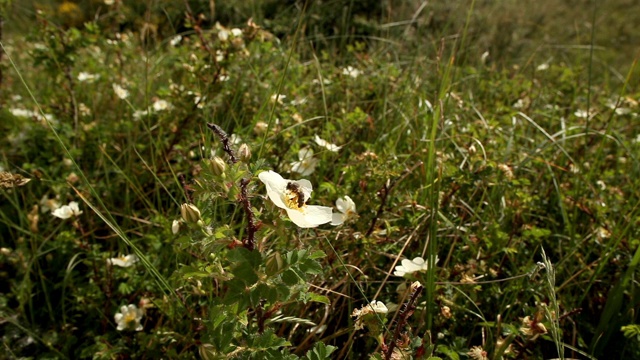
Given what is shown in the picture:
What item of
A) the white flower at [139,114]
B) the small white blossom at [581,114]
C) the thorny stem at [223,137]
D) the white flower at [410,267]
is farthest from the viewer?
the small white blossom at [581,114]

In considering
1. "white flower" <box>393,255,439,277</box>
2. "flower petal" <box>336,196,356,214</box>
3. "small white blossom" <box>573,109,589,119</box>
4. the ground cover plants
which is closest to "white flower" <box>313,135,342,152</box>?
the ground cover plants

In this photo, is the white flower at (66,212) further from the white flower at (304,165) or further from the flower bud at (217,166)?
the flower bud at (217,166)

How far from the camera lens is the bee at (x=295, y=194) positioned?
1.00m

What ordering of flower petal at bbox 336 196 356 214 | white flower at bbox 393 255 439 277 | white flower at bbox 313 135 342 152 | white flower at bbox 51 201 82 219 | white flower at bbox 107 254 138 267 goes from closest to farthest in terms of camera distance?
white flower at bbox 393 255 439 277 → flower petal at bbox 336 196 356 214 → white flower at bbox 107 254 138 267 → white flower at bbox 51 201 82 219 → white flower at bbox 313 135 342 152

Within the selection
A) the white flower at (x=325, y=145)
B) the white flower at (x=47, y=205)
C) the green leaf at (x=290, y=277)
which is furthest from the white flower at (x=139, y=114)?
the green leaf at (x=290, y=277)

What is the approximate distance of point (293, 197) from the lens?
1.01 metres

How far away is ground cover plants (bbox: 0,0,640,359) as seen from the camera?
3.43ft

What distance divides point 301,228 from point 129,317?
0.60 metres

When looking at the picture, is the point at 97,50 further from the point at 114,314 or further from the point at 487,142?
the point at 487,142

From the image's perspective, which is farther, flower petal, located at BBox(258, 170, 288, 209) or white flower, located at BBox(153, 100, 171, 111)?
white flower, located at BBox(153, 100, 171, 111)

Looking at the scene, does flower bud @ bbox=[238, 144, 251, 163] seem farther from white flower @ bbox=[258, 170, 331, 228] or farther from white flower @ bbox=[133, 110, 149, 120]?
white flower @ bbox=[133, 110, 149, 120]

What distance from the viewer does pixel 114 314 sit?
1.62m

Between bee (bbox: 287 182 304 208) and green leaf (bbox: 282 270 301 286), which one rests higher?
bee (bbox: 287 182 304 208)

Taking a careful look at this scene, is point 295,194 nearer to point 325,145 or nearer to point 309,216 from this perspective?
point 309,216
